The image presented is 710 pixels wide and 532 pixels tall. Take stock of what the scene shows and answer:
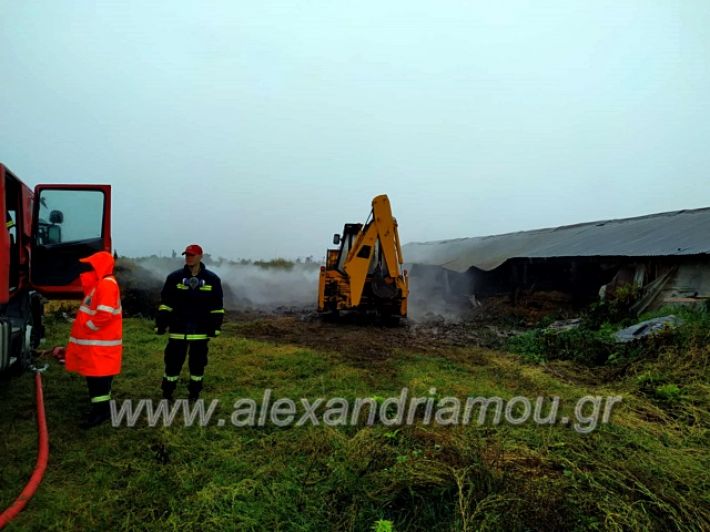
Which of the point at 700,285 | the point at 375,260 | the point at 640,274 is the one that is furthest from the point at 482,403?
the point at 640,274

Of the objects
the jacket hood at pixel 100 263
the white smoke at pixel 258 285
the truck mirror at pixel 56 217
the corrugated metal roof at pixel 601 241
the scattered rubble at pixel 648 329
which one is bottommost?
the white smoke at pixel 258 285

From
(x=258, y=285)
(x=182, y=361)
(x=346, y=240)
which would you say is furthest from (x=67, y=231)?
(x=258, y=285)

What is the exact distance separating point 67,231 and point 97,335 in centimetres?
189

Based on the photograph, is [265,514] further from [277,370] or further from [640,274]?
[640,274]

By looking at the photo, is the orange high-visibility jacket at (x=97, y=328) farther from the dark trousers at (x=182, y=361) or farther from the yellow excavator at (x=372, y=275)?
the yellow excavator at (x=372, y=275)

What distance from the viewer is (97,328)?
394 cm

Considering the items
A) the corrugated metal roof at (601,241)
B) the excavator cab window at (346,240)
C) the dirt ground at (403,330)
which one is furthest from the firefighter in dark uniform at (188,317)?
the corrugated metal roof at (601,241)

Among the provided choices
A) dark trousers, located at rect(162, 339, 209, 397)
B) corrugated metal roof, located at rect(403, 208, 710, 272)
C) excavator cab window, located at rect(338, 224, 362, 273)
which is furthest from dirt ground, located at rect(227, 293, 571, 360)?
dark trousers, located at rect(162, 339, 209, 397)

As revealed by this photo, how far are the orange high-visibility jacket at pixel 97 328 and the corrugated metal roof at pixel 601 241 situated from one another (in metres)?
9.83

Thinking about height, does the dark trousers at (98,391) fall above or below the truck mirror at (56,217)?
below

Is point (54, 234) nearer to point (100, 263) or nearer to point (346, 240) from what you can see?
point (100, 263)

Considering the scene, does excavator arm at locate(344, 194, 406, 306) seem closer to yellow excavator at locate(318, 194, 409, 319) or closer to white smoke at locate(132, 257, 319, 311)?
yellow excavator at locate(318, 194, 409, 319)

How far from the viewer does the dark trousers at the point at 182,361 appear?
15.1ft

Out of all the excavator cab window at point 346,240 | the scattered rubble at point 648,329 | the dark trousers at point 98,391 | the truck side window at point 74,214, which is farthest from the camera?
the excavator cab window at point 346,240
